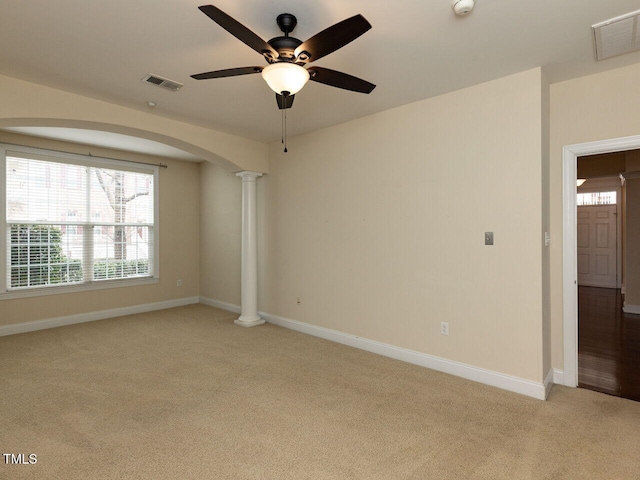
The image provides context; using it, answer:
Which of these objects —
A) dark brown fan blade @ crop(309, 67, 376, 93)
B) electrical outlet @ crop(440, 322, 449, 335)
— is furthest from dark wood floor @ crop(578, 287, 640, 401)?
dark brown fan blade @ crop(309, 67, 376, 93)

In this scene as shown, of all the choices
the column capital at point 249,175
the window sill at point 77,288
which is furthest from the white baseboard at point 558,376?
the window sill at point 77,288

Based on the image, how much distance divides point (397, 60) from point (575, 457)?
281 cm

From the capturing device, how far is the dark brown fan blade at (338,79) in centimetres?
209

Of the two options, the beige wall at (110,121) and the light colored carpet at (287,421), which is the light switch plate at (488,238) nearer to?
the light colored carpet at (287,421)

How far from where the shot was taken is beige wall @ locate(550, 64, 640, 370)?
8.91 ft

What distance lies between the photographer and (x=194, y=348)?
4.02m

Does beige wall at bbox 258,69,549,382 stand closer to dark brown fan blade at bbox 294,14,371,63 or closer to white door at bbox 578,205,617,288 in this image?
dark brown fan blade at bbox 294,14,371,63

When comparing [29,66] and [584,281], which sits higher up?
[29,66]

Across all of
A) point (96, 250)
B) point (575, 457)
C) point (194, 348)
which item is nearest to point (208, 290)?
point (96, 250)

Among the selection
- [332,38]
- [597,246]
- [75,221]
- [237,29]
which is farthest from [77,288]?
[597,246]

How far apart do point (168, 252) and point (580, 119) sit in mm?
5983

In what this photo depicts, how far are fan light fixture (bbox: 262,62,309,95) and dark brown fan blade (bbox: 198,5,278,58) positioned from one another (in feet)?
0.27

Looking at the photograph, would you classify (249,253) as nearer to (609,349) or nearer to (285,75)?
(285,75)

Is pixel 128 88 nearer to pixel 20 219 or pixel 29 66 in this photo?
pixel 29 66
